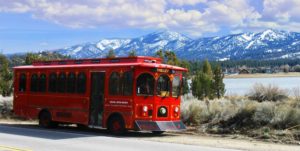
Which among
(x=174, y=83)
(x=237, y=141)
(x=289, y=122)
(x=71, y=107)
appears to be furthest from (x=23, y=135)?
(x=289, y=122)

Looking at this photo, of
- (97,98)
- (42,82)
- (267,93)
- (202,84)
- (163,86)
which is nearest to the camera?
(163,86)

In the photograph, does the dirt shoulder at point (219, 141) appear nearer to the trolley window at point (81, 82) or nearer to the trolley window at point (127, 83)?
the trolley window at point (127, 83)

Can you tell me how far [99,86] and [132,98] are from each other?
1842mm

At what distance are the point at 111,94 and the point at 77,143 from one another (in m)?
3.39

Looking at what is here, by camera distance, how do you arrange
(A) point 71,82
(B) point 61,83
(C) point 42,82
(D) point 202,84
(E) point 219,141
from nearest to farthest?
(E) point 219,141 → (A) point 71,82 → (B) point 61,83 → (C) point 42,82 → (D) point 202,84

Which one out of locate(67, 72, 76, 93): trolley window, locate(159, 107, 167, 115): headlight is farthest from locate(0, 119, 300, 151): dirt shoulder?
locate(67, 72, 76, 93): trolley window

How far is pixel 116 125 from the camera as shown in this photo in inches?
706

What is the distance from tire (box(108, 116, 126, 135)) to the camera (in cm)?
1769

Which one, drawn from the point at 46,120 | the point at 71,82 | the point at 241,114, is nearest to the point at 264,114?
the point at 241,114

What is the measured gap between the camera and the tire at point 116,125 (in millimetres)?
17688

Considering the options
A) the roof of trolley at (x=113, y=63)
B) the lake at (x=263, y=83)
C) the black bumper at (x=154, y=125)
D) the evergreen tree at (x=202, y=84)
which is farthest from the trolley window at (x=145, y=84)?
the evergreen tree at (x=202, y=84)

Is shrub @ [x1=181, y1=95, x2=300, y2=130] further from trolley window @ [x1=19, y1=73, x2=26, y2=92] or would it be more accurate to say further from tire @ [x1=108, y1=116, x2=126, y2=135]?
trolley window @ [x1=19, y1=73, x2=26, y2=92]

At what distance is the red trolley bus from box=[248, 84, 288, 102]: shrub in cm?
589

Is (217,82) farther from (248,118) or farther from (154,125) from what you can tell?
(154,125)
